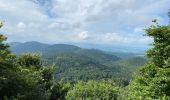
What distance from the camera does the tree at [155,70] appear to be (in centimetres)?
2230

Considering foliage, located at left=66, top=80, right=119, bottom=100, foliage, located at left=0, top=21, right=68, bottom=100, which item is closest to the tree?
foliage, located at left=0, top=21, right=68, bottom=100

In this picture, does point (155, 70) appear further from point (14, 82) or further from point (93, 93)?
point (93, 93)

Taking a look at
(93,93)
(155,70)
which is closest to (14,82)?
(155,70)

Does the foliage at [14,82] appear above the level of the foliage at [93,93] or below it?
above

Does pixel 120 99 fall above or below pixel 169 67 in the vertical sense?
below

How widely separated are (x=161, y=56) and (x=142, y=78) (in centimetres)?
214

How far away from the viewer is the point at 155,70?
78.9ft

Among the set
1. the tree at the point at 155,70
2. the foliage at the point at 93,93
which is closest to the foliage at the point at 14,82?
the tree at the point at 155,70

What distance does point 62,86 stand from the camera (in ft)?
121

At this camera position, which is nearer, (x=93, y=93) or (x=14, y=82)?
(x=14, y=82)

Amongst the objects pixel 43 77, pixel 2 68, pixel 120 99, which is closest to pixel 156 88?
pixel 2 68

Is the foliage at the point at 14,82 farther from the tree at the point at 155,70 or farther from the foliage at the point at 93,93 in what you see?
the foliage at the point at 93,93

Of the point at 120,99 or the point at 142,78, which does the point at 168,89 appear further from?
the point at 120,99

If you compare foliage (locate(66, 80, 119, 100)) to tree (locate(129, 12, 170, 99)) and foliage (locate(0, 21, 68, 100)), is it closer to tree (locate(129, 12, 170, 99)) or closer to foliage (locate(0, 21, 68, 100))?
foliage (locate(0, 21, 68, 100))
